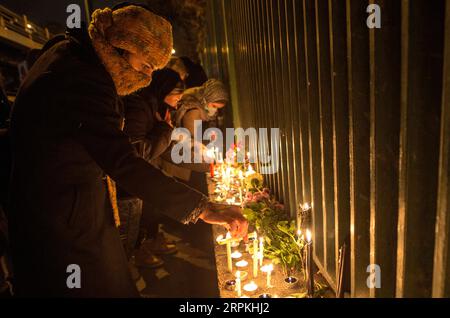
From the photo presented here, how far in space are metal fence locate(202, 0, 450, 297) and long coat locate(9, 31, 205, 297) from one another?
94cm

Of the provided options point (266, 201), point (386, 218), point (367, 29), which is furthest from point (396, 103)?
point (266, 201)

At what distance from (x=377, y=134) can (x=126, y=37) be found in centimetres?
147

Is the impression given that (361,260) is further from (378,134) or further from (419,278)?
(378,134)

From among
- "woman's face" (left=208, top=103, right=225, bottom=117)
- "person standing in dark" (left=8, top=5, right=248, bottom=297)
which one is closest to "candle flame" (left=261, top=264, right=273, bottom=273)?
"person standing in dark" (left=8, top=5, right=248, bottom=297)

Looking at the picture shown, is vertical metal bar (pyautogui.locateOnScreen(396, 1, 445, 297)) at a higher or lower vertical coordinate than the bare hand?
→ higher

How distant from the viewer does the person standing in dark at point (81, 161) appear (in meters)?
1.78

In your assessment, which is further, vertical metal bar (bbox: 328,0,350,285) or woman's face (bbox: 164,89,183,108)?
woman's face (bbox: 164,89,183,108)

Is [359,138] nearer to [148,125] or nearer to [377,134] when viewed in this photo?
[377,134]

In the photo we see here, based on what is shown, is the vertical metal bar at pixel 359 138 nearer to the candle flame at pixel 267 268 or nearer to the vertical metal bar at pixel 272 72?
the candle flame at pixel 267 268

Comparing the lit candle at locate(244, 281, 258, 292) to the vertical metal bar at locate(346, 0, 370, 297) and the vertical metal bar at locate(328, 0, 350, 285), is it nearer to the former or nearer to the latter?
the vertical metal bar at locate(328, 0, 350, 285)

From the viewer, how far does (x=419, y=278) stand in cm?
145

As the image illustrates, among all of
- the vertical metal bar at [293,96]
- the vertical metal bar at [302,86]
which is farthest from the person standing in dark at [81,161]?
the vertical metal bar at [293,96]

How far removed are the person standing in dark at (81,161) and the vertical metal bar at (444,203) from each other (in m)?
0.94

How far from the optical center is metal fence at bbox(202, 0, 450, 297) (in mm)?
1255
